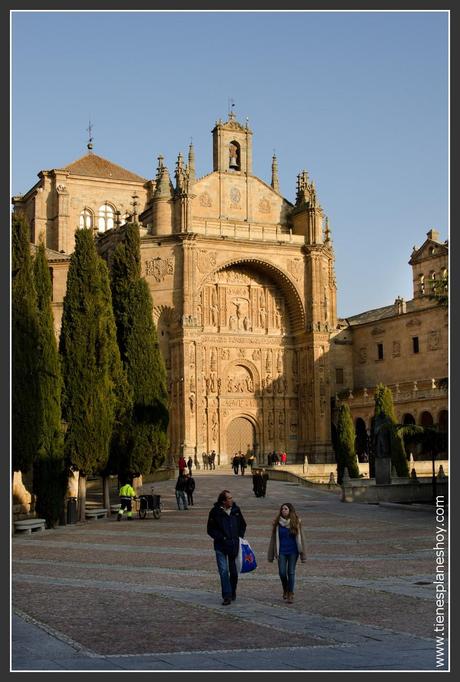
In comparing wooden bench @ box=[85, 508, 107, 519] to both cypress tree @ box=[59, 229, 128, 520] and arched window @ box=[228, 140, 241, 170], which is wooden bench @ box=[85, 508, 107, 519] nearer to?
cypress tree @ box=[59, 229, 128, 520]

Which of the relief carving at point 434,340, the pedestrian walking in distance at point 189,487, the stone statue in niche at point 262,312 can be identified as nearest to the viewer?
the pedestrian walking in distance at point 189,487

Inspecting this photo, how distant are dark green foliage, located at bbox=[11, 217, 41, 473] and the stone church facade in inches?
1134

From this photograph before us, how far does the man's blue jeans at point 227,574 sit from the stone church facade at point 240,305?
4101 centimetres

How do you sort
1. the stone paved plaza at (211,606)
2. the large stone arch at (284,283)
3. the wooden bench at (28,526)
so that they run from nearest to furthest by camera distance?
1. the stone paved plaza at (211,606)
2. the wooden bench at (28,526)
3. the large stone arch at (284,283)

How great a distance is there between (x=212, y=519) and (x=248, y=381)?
4566 centimetres

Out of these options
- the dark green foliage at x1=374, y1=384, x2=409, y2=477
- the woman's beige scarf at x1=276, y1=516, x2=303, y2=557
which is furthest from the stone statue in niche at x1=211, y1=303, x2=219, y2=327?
the woman's beige scarf at x1=276, y1=516, x2=303, y2=557

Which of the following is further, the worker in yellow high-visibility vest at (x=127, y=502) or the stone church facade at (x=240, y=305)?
the stone church facade at (x=240, y=305)

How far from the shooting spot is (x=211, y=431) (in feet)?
185

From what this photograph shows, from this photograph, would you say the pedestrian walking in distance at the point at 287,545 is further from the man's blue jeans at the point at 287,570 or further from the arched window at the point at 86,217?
the arched window at the point at 86,217

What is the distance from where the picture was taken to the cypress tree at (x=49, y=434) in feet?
84.5

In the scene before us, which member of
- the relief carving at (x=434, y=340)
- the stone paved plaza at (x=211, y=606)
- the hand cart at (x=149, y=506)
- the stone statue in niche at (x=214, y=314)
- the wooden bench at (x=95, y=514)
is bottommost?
the wooden bench at (x=95, y=514)

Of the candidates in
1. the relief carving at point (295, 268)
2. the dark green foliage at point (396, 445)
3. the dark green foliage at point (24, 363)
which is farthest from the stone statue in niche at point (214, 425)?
the dark green foliage at point (24, 363)

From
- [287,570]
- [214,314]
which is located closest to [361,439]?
[214,314]

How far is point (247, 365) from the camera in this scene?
58.0m
